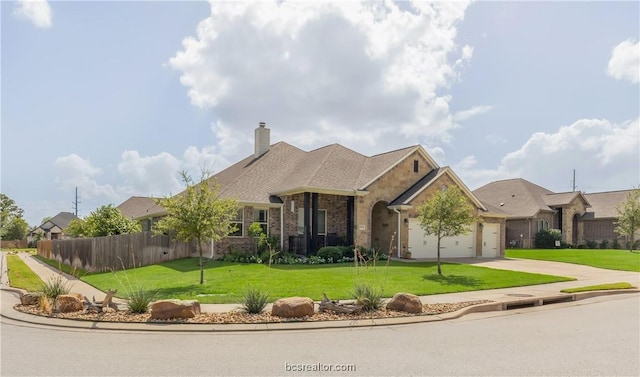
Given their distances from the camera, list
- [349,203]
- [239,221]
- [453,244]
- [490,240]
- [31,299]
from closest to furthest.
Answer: [31,299]
[239,221]
[349,203]
[453,244]
[490,240]

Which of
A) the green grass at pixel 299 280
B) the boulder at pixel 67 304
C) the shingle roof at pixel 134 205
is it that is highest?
the shingle roof at pixel 134 205

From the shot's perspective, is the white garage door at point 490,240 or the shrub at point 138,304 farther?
the white garage door at point 490,240

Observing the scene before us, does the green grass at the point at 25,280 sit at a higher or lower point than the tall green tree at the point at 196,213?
lower

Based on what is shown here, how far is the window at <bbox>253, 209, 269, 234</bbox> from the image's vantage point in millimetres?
25016

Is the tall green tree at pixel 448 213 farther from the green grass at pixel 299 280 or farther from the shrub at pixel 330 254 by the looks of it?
the shrub at pixel 330 254

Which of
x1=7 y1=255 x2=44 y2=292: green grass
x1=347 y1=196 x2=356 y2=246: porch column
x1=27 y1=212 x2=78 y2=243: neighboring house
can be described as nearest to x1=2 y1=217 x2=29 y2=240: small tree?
x1=27 y1=212 x2=78 y2=243: neighboring house

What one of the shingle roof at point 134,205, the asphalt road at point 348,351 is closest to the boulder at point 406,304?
the asphalt road at point 348,351

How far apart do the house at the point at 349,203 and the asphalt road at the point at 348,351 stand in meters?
14.7

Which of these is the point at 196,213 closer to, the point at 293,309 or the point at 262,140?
the point at 293,309

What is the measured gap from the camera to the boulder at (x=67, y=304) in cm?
1077

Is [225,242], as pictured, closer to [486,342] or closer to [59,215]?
[486,342]

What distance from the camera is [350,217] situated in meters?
25.5

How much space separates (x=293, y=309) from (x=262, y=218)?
1552cm

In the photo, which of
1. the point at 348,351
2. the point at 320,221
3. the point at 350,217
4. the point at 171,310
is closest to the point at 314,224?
the point at 320,221
